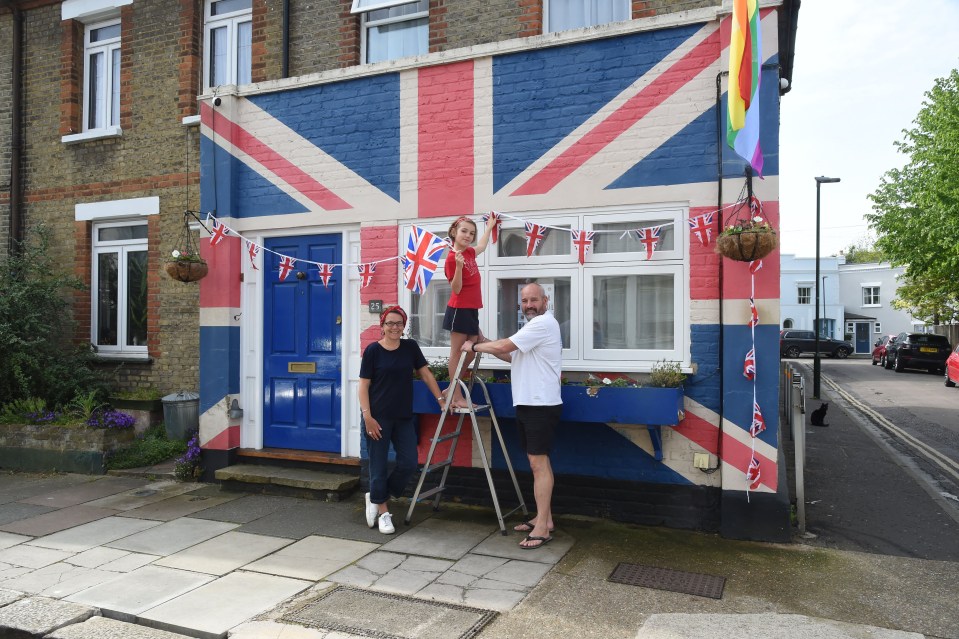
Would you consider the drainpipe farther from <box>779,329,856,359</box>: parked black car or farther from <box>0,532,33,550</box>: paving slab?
<box>779,329,856,359</box>: parked black car

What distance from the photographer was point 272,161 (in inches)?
306

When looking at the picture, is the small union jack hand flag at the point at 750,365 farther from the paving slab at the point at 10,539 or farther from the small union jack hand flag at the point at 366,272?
the paving slab at the point at 10,539

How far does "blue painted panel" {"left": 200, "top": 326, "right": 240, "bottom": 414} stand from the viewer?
7809 mm

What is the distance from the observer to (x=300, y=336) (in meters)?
7.70

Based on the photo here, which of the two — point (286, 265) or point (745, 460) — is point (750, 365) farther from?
point (286, 265)

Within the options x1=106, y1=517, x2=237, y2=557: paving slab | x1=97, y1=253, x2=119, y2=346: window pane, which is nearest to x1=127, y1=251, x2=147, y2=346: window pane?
x1=97, y1=253, x2=119, y2=346: window pane

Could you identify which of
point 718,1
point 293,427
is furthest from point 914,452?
point 293,427

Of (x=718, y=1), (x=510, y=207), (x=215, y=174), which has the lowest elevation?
(x=510, y=207)

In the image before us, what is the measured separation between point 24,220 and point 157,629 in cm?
846

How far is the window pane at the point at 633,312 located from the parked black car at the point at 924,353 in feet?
84.4

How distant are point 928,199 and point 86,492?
24432mm

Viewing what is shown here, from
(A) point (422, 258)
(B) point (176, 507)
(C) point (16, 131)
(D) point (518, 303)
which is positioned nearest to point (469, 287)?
(A) point (422, 258)

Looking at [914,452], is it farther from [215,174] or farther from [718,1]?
[215,174]

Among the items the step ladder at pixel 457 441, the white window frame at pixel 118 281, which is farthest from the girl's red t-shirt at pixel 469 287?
the white window frame at pixel 118 281
